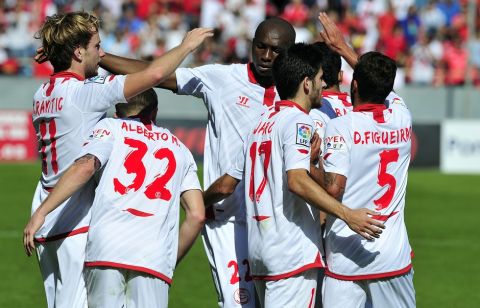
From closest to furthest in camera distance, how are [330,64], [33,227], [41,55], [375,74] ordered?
[33,227] < [375,74] < [41,55] < [330,64]

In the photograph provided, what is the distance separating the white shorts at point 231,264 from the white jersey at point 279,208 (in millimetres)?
941

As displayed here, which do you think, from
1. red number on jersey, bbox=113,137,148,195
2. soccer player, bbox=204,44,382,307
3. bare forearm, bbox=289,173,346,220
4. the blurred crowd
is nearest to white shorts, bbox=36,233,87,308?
red number on jersey, bbox=113,137,148,195

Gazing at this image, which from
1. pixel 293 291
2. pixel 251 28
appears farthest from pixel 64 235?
pixel 251 28

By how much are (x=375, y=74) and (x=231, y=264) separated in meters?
1.96

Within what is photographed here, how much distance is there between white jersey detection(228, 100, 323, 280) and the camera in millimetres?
6551

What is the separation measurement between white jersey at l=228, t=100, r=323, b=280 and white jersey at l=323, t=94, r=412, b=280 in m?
0.21

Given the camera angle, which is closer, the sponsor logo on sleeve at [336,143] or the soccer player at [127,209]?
the soccer player at [127,209]

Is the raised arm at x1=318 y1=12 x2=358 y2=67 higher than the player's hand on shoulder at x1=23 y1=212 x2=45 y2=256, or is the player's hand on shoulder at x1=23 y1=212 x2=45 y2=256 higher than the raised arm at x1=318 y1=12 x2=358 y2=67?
the raised arm at x1=318 y1=12 x2=358 y2=67

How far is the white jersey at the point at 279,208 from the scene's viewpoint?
6.55m

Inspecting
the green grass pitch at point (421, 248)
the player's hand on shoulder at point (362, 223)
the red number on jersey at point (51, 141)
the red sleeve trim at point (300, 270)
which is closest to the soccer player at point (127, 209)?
the red number on jersey at point (51, 141)

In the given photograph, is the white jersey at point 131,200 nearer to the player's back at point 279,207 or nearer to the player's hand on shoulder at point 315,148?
the player's back at point 279,207

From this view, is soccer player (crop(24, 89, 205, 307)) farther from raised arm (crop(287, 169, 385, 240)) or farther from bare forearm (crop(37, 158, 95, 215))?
raised arm (crop(287, 169, 385, 240))

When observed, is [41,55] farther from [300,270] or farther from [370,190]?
[370,190]

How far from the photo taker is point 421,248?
50.1 feet
